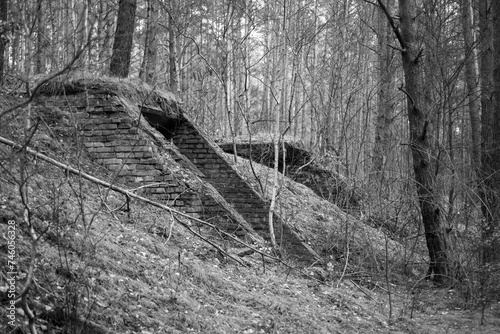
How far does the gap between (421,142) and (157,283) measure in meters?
4.86

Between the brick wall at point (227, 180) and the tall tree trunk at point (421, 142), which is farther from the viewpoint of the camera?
the brick wall at point (227, 180)

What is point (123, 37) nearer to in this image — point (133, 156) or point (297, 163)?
point (133, 156)

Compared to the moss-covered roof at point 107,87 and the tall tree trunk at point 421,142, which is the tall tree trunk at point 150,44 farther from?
the tall tree trunk at point 421,142

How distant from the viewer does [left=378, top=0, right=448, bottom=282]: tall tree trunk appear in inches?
318

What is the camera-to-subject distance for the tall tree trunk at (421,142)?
8.09m

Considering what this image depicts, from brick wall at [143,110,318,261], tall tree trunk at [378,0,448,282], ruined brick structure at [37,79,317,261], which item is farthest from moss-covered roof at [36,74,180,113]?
tall tree trunk at [378,0,448,282]

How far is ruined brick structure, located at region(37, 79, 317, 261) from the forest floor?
1.09 feet

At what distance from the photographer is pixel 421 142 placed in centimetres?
813

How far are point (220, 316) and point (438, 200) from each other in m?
4.43

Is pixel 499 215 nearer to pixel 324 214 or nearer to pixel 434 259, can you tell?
pixel 434 259

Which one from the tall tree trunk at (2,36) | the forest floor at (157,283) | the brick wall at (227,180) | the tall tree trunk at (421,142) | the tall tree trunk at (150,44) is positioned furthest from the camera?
the tall tree trunk at (150,44)

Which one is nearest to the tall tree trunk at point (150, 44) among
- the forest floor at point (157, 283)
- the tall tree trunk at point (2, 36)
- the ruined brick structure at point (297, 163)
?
the ruined brick structure at point (297, 163)

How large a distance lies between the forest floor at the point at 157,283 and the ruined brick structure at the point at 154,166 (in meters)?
0.33

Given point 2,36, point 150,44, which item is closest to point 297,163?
point 150,44
